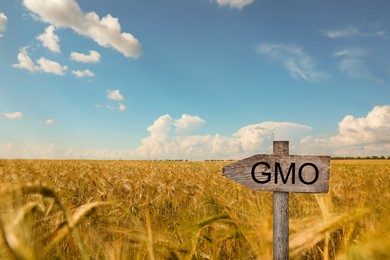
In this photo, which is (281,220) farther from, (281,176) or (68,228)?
(68,228)

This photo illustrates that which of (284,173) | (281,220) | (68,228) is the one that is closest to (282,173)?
(284,173)

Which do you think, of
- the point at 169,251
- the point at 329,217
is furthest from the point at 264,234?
the point at 169,251

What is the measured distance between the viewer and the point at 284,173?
87.9 inches

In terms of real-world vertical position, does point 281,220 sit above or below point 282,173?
below

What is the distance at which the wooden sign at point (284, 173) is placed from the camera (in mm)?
2186

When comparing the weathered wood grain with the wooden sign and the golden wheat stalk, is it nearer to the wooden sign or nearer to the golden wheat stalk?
the wooden sign

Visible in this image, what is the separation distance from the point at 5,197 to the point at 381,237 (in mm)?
1130

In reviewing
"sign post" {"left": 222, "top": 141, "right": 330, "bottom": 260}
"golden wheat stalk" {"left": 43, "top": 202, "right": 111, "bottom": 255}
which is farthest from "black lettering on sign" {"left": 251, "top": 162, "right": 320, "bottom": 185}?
"golden wheat stalk" {"left": 43, "top": 202, "right": 111, "bottom": 255}

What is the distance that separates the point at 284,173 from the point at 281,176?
3 cm

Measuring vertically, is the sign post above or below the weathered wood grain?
above

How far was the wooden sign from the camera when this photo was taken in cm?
219

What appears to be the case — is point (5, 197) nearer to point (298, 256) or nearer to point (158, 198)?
point (298, 256)

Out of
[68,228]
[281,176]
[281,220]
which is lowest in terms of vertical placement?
[281,220]

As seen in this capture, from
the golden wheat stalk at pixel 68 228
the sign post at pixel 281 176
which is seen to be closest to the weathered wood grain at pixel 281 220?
the sign post at pixel 281 176
